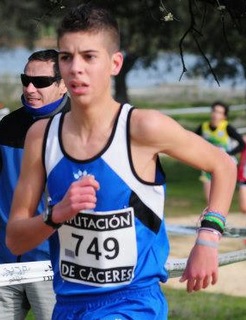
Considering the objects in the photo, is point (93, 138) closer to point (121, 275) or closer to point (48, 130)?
point (48, 130)

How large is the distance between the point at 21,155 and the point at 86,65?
2018 millimetres

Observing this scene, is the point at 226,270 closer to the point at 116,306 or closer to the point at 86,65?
the point at 116,306

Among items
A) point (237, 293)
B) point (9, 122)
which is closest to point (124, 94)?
point (237, 293)

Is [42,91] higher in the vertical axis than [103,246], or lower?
higher

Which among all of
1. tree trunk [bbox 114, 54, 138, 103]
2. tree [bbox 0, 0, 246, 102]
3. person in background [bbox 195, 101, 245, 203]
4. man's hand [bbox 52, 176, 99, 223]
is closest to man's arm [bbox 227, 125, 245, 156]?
person in background [bbox 195, 101, 245, 203]

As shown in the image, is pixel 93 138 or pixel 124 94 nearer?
pixel 93 138

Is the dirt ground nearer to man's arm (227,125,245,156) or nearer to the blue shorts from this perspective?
man's arm (227,125,245,156)

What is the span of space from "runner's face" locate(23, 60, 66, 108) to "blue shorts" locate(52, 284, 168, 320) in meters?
1.96

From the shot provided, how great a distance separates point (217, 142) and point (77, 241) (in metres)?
12.2

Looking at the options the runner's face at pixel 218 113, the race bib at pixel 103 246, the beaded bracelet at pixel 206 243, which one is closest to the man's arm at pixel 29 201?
the race bib at pixel 103 246

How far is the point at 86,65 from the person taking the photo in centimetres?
396

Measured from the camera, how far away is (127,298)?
420 cm

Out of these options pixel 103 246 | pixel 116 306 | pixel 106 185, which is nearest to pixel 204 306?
pixel 116 306

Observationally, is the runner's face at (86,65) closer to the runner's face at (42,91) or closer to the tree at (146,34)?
the runner's face at (42,91)
